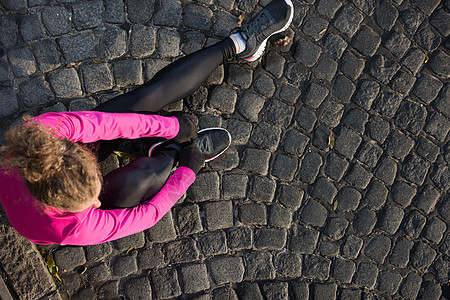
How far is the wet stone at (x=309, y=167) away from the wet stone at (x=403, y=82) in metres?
1.17

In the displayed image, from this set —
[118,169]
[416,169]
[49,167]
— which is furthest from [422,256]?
[49,167]

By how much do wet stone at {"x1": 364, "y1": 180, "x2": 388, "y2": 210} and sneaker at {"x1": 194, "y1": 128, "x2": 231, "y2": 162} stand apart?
1641 mm

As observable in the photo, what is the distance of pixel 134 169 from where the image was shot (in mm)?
3145

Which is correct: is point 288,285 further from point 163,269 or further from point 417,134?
point 417,134

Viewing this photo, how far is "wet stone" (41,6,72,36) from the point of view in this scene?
3.70 meters

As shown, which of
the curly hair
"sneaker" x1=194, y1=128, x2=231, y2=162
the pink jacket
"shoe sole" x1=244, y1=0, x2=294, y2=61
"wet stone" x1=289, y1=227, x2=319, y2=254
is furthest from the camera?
"wet stone" x1=289, y1=227, x2=319, y2=254

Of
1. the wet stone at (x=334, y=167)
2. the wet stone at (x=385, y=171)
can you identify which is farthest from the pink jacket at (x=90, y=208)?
the wet stone at (x=385, y=171)

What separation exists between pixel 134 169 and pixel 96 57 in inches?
55.8

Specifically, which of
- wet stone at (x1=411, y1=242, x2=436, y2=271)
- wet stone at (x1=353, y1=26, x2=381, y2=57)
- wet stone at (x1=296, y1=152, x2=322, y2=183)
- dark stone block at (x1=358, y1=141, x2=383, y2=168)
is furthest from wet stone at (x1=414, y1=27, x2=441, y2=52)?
wet stone at (x1=411, y1=242, x2=436, y2=271)

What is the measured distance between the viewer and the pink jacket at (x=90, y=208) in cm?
242

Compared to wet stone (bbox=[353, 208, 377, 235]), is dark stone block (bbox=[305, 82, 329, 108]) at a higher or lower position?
higher

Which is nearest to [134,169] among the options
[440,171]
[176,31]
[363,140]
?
[176,31]

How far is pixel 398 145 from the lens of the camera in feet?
13.1

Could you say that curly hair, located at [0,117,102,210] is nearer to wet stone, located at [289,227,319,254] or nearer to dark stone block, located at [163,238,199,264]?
dark stone block, located at [163,238,199,264]
